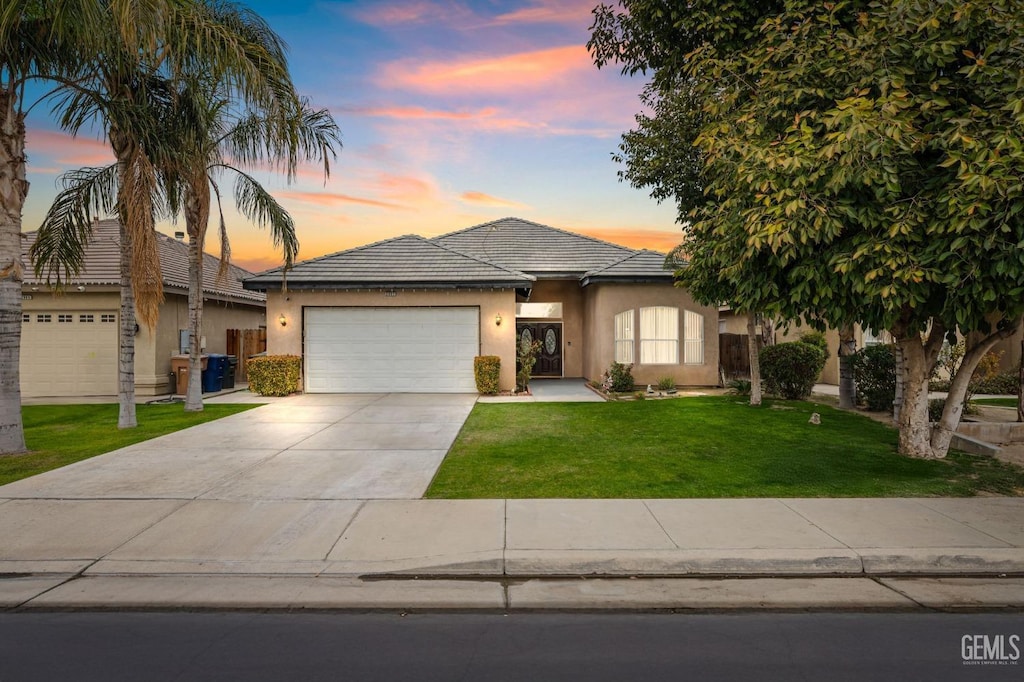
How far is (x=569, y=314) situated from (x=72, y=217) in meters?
14.7

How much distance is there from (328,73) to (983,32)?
46.1 ft

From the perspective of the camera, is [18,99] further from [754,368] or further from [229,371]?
[754,368]

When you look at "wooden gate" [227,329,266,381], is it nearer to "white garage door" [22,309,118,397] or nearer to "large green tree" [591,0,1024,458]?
"white garage door" [22,309,118,397]

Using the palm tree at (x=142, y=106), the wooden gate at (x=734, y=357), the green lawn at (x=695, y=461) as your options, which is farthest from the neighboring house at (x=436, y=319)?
the palm tree at (x=142, y=106)

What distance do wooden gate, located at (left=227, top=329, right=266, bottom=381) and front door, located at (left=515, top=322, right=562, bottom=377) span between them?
32.3 feet

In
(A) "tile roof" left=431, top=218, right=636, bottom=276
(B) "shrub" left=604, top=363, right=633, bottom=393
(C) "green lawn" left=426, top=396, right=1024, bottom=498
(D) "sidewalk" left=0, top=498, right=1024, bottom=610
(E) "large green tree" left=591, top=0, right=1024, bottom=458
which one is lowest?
(D) "sidewalk" left=0, top=498, right=1024, bottom=610

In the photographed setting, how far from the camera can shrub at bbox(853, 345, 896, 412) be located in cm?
1219

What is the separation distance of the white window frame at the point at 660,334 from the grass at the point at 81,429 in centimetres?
1127

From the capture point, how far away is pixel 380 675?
3.23 metres

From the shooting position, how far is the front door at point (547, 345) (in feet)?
68.4

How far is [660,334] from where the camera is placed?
698 inches

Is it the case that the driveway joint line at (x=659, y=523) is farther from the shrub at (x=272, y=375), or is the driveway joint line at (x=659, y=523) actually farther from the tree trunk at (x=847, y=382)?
the shrub at (x=272, y=375)

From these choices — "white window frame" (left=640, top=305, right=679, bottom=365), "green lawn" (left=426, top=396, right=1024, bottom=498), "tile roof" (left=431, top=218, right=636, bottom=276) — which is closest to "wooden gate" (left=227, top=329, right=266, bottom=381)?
"tile roof" (left=431, top=218, right=636, bottom=276)

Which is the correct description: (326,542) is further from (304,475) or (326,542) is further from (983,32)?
(983,32)
